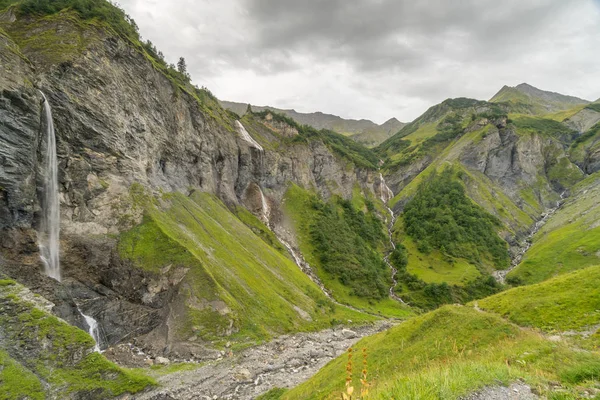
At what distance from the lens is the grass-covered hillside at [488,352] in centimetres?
855

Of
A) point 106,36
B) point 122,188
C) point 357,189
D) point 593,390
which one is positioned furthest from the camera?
point 357,189

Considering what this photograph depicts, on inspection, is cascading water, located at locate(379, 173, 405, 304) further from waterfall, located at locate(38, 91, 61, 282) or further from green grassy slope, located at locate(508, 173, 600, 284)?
waterfall, located at locate(38, 91, 61, 282)

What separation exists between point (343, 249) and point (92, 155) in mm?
74990

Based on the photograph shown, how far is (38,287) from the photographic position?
111ft

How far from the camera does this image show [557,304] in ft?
72.2

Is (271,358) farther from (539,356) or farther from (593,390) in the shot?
(593,390)

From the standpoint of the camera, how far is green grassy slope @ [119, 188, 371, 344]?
141 feet

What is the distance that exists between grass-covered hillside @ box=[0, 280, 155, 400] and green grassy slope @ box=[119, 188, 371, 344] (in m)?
12.5

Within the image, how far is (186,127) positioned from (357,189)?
104 metres

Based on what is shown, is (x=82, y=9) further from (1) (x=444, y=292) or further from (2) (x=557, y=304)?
(1) (x=444, y=292)

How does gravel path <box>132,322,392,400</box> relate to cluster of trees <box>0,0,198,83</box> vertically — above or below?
below

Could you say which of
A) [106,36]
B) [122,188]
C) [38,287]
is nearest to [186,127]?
[106,36]

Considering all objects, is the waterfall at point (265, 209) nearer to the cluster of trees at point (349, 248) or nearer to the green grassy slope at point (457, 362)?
the cluster of trees at point (349, 248)

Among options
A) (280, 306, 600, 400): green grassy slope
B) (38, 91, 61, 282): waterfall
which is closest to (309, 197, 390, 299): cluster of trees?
(280, 306, 600, 400): green grassy slope
